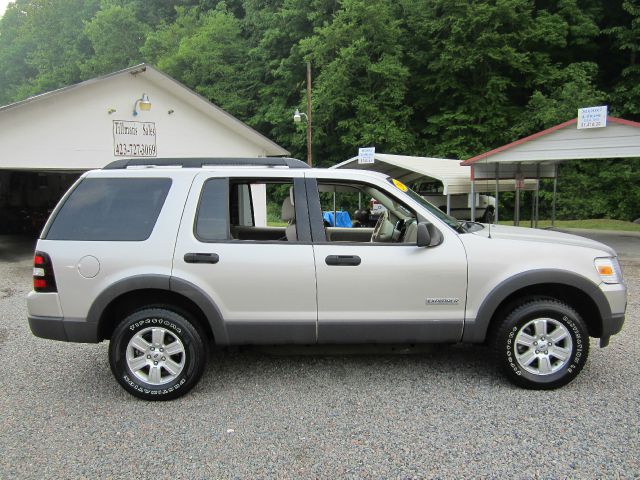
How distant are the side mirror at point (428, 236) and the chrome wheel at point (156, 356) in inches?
80.3

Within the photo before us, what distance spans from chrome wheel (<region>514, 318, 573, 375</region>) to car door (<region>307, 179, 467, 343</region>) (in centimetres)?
52

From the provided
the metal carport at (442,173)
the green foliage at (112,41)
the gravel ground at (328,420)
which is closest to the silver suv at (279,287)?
the gravel ground at (328,420)

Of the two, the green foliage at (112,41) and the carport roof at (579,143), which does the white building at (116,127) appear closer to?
the carport roof at (579,143)

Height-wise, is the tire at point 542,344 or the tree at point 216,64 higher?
the tree at point 216,64

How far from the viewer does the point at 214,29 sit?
4031 cm

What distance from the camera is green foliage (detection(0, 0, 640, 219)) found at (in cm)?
2714

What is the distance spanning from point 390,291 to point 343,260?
443mm

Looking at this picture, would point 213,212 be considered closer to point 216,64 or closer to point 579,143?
point 579,143

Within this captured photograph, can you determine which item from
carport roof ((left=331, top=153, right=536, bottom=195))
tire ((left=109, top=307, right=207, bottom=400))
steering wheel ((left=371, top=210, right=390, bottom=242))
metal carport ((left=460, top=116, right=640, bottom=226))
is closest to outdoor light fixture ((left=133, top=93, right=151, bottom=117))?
carport roof ((left=331, top=153, right=536, bottom=195))

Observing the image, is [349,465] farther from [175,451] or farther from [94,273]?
[94,273]

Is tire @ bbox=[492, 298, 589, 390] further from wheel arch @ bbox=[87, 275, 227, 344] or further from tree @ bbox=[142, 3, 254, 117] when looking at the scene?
tree @ bbox=[142, 3, 254, 117]

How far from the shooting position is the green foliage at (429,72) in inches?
1069

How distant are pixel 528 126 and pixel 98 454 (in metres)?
29.3

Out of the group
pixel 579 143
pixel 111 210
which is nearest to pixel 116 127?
pixel 111 210
